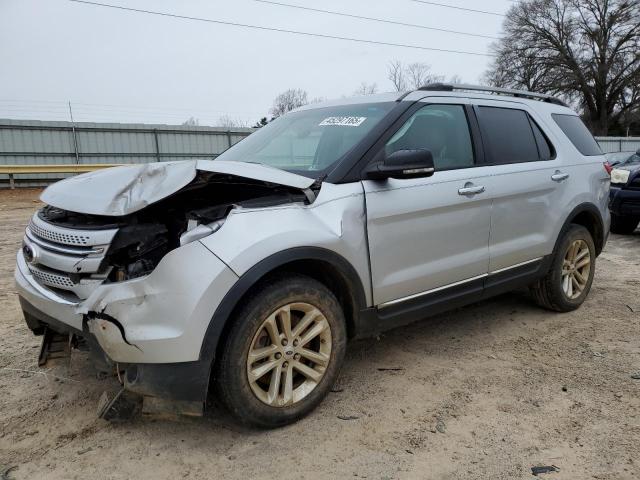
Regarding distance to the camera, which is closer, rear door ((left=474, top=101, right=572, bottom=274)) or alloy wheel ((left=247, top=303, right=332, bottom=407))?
alloy wheel ((left=247, top=303, right=332, bottom=407))

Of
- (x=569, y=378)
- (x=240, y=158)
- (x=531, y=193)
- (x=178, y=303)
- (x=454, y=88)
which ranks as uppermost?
(x=454, y=88)

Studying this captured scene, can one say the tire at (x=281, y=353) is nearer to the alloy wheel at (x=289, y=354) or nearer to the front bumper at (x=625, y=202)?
the alloy wheel at (x=289, y=354)

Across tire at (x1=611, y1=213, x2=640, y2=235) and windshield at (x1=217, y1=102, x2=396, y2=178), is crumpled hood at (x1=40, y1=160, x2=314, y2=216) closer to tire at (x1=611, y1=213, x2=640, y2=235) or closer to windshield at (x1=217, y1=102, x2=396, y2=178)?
windshield at (x1=217, y1=102, x2=396, y2=178)

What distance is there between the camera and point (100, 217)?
261cm

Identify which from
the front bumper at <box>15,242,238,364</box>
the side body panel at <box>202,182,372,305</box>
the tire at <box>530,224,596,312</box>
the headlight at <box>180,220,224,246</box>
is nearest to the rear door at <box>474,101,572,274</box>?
the tire at <box>530,224,596,312</box>

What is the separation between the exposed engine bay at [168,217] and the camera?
98.6 inches

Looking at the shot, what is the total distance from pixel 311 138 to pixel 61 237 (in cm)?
171

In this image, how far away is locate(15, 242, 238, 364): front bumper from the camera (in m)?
2.31

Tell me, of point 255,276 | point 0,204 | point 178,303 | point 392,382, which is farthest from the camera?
point 0,204

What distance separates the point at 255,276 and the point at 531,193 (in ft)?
8.29

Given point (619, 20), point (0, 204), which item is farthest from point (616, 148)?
point (0, 204)

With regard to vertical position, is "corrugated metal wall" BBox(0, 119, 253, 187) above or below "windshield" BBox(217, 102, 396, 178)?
above

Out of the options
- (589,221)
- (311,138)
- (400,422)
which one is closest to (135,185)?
(311,138)

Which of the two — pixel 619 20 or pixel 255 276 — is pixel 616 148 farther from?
pixel 255 276
